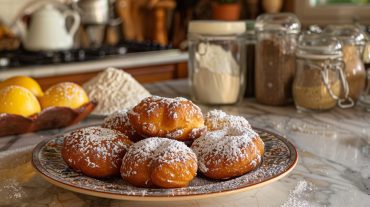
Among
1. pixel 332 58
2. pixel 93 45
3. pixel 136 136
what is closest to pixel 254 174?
pixel 136 136

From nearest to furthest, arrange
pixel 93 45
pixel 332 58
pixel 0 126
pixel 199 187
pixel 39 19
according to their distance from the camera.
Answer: pixel 199 187 < pixel 0 126 < pixel 332 58 < pixel 39 19 < pixel 93 45

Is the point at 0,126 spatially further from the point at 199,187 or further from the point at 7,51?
the point at 7,51

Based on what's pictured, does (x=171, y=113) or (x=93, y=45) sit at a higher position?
(x=171, y=113)

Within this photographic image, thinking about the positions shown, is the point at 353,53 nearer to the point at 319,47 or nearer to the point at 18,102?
the point at 319,47

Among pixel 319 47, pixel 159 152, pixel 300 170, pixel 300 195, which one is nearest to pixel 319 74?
pixel 319 47

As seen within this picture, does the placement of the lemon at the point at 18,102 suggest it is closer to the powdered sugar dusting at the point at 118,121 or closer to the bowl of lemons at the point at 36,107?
the bowl of lemons at the point at 36,107

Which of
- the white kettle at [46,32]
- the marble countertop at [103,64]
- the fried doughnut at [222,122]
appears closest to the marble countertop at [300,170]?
the fried doughnut at [222,122]
